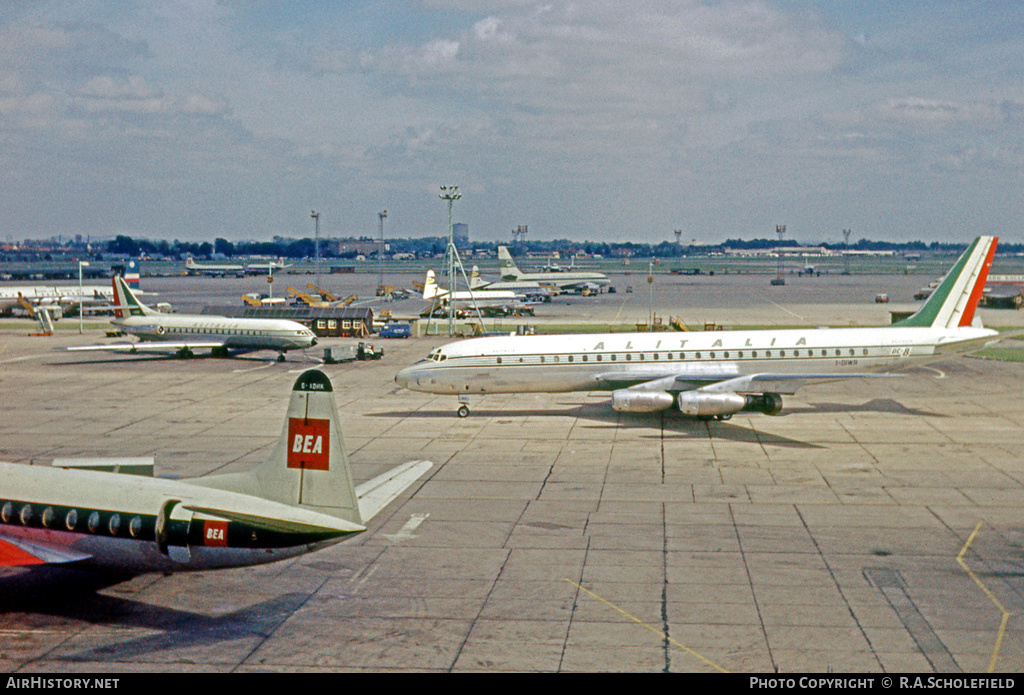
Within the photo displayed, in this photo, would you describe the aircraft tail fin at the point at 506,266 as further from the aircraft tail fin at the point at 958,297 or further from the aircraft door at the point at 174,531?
the aircraft door at the point at 174,531

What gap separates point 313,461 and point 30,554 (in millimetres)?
6424

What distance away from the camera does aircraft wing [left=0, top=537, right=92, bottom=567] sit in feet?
60.2

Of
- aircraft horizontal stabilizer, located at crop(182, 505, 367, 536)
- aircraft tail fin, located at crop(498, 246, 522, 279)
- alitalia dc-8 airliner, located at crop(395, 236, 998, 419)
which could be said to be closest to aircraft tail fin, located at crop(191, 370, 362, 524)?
aircraft horizontal stabilizer, located at crop(182, 505, 367, 536)

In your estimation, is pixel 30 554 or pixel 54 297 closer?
pixel 30 554

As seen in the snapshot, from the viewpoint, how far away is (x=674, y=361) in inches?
1710

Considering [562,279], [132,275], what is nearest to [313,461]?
[562,279]

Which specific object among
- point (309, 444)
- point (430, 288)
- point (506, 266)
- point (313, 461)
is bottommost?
point (313, 461)

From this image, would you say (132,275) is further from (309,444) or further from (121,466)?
(309,444)

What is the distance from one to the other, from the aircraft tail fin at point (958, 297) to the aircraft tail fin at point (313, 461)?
37739 mm

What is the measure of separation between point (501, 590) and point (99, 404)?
36.7 meters

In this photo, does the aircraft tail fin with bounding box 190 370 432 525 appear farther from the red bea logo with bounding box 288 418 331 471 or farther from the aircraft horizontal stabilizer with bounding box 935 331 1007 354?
the aircraft horizontal stabilizer with bounding box 935 331 1007 354

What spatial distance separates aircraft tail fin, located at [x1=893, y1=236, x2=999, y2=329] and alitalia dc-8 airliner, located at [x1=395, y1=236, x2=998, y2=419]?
973 mm

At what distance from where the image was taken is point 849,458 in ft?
115

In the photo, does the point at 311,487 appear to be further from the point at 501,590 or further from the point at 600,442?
the point at 600,442
